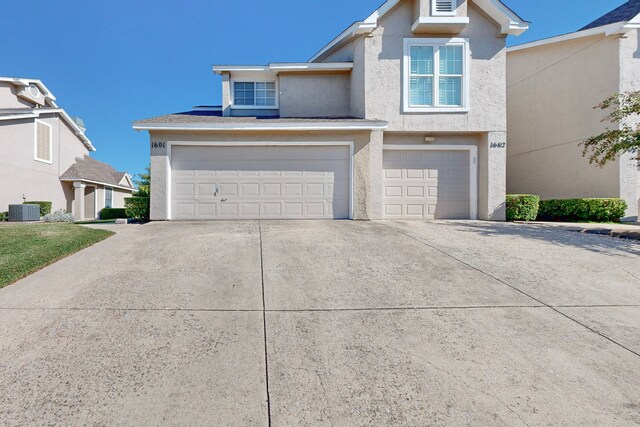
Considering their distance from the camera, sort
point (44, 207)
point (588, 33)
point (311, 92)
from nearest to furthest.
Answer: point (588, 33) → point (311, 92) → point (44, 207)

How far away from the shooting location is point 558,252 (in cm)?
637

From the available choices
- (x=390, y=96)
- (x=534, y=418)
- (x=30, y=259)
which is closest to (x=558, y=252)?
(x=534, y=418)

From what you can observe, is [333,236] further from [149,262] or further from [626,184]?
[626,184]

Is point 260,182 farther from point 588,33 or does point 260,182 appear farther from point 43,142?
point 43,142

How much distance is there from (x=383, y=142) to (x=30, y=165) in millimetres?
18613

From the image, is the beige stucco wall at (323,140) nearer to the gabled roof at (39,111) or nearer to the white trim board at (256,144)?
the white trim board at (256,144)

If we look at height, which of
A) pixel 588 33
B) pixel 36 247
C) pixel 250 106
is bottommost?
pixel 36 247

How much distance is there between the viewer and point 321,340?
10.3ft

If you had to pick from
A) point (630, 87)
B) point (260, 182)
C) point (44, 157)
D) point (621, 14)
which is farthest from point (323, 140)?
point (44, 157)

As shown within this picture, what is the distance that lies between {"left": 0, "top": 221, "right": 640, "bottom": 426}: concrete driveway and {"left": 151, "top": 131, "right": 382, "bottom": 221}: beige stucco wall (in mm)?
4285

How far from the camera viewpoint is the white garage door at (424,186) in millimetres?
10789

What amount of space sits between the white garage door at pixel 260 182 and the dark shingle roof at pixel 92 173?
1405 cm

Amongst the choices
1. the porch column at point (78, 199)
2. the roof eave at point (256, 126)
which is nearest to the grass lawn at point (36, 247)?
the roof eave at point (256, 126)

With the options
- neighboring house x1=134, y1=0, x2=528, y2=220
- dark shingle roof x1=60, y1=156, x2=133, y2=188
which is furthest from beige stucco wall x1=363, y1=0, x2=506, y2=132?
dark shingle roof x1=60, y1=156, x2=133, y2=188
